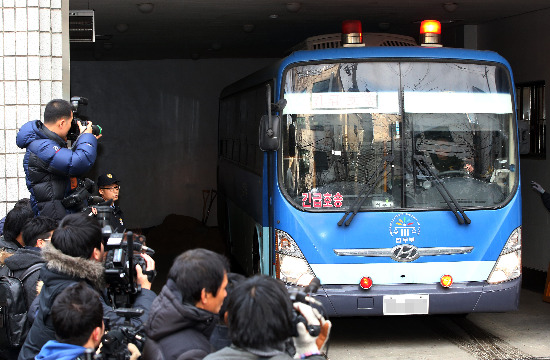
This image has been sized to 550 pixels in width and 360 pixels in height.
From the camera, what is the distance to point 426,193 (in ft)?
25.4

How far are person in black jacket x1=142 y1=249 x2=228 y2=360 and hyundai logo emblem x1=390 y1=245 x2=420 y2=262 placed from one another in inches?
169

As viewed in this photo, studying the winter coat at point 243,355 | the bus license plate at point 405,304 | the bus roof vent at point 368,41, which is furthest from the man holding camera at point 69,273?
the bus roof vent at point 368,41

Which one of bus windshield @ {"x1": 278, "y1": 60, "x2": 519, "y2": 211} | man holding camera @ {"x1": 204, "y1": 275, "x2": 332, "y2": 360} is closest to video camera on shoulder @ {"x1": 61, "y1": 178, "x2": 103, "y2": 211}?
bus windshield @ {"x1": 278, "y1": 60, "x2": 519, "y2": 211}

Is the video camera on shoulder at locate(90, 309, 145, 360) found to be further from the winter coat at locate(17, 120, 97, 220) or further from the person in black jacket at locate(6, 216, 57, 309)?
the winter coat at locate(17, 120, 97, 220)

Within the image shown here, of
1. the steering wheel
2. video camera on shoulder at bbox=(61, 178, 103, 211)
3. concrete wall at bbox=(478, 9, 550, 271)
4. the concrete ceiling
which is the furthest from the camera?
concrete wall at bbox=(478, 9, 550, 271)

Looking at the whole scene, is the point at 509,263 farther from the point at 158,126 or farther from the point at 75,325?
the point at 158,126

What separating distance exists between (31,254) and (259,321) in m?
2.57

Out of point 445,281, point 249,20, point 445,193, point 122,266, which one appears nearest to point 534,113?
point 249,20

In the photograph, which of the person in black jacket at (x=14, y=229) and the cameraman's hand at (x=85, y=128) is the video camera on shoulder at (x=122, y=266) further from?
the cameraman's hand at (x=85, y=128)

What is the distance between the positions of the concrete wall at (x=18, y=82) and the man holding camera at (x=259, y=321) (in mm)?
5012

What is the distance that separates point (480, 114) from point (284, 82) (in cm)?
192

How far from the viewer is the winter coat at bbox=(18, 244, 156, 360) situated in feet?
13.7

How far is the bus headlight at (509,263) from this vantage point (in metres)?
7.77

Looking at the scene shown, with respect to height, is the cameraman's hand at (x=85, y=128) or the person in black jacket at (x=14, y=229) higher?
the cameraman's hand at (x=85, y=128)
